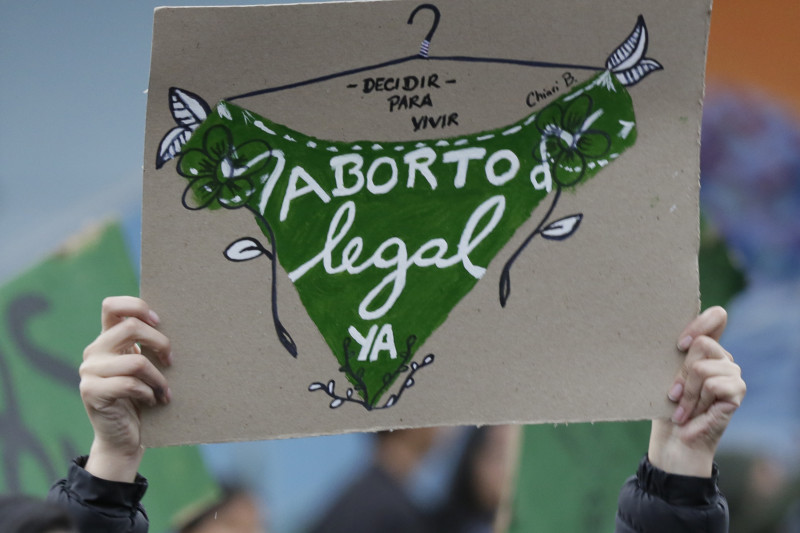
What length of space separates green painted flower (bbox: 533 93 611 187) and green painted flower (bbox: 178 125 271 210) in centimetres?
42

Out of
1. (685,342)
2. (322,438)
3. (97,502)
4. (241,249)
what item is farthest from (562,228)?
(322,438)

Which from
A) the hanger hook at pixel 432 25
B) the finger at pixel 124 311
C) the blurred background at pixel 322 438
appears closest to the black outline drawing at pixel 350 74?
the hanger hook at pixel 432 25

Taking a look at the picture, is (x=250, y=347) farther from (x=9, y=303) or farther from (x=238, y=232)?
(x=9, y=303)

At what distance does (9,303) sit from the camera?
2711 mm

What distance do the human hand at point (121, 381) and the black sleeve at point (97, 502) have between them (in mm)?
17

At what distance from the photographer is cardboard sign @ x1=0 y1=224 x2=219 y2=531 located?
8.84 ft

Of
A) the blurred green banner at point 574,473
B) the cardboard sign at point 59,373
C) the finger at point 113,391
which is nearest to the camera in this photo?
the finger at point 113,391

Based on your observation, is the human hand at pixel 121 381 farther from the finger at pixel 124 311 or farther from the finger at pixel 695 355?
the finger at pixel 695 355

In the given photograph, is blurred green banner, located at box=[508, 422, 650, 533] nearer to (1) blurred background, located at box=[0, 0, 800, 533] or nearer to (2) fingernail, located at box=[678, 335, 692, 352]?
(1) blurred background, located at box=[0, 0, 800, 533]

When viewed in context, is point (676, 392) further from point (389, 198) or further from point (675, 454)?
point (389, 198)

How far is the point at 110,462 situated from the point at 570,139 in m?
0.85

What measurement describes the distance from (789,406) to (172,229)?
2334 mm

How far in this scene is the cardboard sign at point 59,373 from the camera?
2693mm

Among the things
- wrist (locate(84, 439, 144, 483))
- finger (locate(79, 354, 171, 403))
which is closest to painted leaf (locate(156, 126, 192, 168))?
finger (locate(79, 354, 171, 403))
